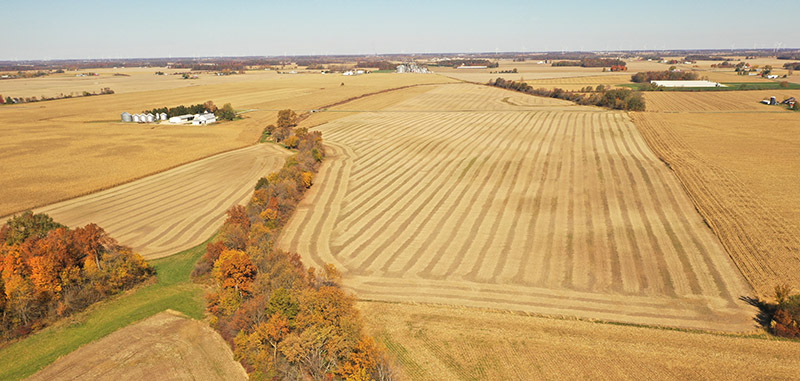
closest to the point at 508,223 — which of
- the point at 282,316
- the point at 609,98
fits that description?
the point at 282,316

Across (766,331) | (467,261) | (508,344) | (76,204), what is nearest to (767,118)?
(766,331)

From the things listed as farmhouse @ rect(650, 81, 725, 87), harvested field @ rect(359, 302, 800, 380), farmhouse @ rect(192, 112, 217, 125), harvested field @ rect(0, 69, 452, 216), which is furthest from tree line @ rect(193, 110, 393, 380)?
farmhouse @ rect(650, 81, 725, 87)

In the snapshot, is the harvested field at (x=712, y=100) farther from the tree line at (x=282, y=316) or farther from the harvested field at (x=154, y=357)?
the harvested field at (x=154, y=357)

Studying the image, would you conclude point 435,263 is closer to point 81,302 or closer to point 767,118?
point 81,302

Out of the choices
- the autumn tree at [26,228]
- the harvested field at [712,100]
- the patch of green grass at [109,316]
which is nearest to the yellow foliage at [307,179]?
the patch of green grass at [109,316]

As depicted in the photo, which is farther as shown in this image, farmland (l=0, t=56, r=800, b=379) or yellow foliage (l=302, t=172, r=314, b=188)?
yellow foliage (l=302, t=172, r=314, b=188)

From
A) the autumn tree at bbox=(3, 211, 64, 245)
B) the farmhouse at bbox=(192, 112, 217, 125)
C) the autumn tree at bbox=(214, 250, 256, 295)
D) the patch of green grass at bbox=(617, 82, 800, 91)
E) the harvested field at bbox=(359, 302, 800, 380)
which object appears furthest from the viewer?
the patch of green grass at bbox=(617, 82, 800, 91)

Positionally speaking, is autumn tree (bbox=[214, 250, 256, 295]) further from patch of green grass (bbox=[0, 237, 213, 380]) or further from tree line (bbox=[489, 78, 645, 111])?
tree line (bbox=[489, 78, 645, 111])
